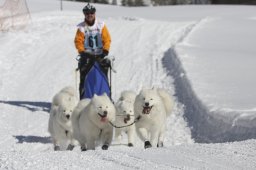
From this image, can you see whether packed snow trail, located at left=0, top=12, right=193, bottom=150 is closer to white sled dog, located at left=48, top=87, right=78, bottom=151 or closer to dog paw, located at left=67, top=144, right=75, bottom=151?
white sled dog, located at left=48, top=87, right=78, bottom=151

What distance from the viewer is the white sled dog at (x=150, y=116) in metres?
6.85

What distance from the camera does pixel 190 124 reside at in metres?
8.67

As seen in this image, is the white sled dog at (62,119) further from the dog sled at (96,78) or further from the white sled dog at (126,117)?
the dog sled at (96,78)

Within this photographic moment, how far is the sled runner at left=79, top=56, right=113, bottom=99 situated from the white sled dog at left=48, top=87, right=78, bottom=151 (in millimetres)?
975

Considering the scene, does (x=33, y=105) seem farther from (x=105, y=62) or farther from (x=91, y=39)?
(x=105, y=62)

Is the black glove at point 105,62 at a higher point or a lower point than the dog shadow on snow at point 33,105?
higher

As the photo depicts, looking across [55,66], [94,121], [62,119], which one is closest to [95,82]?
[62,119]

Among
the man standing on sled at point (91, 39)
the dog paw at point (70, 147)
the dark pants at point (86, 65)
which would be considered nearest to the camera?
the dog paw at point (70, 147)

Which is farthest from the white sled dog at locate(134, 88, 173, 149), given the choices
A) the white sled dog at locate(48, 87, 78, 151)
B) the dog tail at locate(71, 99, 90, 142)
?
the white sled dog at locate(48, 87, 78, 151)

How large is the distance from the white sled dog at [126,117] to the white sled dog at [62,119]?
595 millimetres

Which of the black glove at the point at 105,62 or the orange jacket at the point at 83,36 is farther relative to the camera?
the orange jacket at the point at 83,36

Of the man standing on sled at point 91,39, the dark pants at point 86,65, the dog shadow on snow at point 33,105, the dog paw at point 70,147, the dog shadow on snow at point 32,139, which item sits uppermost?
the man standing on sled at point 91,39

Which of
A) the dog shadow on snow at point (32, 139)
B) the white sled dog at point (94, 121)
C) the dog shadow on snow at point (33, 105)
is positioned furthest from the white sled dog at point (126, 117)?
the dog shadow on snow at point (33, 105)

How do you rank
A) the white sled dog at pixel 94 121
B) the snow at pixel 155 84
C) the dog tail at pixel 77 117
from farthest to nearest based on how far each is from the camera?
the dog tail at pixel 77 117 → the white sled dog at pixel 94 121 → the snow at pixel 155 84
